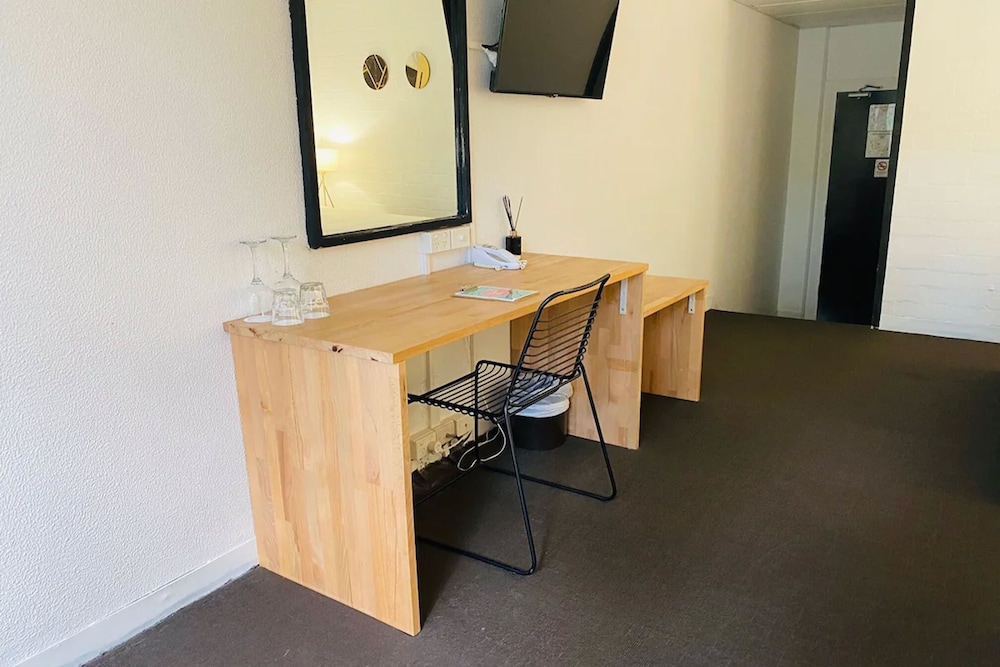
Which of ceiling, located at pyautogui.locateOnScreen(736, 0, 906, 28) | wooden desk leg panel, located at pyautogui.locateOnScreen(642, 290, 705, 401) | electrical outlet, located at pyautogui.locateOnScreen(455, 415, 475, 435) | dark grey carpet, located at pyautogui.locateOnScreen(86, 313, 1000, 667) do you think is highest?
ceiling, located at pyautogui.locateOnScreen(736, 0, 906, 28)

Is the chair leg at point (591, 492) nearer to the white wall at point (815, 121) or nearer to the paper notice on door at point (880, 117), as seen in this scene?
the paper notice on door at point (880, 117)

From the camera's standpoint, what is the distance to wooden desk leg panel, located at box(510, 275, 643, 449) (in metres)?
2.88

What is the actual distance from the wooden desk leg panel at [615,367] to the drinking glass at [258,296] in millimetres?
1243

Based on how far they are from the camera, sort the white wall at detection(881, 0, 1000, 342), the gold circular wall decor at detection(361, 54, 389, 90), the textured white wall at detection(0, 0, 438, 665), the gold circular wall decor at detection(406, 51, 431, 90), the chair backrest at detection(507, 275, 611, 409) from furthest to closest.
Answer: the white wall at detection(881, 0, 1000, 342), the gold circular wall decor at detection(406, 51, 431, 90), the gold circular wall decor at detection(361, 54, 389, 90), the chair backrest at detection(507, 275, 611, 409), the textured white wall at detection(0, 0, 438, 665)

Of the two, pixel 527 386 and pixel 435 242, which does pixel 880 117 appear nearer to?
pixel 435 242

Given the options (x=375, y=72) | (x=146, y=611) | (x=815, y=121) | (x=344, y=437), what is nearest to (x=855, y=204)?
(x=815, y=121)

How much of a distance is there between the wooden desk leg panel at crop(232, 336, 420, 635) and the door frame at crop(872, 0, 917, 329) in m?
3.96

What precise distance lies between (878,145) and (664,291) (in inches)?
133

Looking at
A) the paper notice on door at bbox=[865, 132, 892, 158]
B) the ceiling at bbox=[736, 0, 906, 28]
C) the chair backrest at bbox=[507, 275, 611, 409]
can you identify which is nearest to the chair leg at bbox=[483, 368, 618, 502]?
the chair backrest at bbox=[507, 275, 611, 409]

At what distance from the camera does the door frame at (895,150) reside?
4.39m

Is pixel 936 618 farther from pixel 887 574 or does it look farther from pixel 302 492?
pixel 302 492

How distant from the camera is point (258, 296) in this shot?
2.05m

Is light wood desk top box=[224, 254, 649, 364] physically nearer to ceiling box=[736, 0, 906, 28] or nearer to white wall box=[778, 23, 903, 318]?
ceiling box=[736, 0, 906, 28]

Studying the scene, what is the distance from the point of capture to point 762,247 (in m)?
6.08
